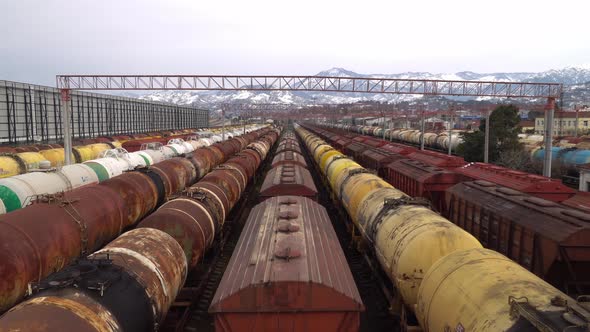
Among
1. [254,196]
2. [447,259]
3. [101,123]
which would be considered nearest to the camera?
[447,259]

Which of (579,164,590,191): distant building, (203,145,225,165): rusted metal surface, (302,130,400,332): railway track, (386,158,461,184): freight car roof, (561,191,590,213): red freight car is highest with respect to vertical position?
(386,158,461,184): freight car roof

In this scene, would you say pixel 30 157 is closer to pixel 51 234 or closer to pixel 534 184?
pixel 51 234

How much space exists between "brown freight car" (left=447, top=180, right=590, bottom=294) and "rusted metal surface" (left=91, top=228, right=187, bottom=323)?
842 centimetres

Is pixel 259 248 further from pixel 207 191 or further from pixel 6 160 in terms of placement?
pixel 6 160

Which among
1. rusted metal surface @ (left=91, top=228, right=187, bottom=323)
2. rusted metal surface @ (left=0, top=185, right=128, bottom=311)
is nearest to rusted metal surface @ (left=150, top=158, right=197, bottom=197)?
rusted metal surface @ (left=0, top=185, right=128, bottom=311)

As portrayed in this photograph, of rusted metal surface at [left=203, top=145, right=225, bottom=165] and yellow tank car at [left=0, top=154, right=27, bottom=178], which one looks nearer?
yellow tank car at [left=0, top=154, right=27, bottom=178]

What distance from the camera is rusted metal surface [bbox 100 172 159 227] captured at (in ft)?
52.3

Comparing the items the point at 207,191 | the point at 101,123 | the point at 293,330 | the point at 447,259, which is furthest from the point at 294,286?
the point at 101,123

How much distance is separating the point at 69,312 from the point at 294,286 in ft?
11.1

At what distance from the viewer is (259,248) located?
8.77m

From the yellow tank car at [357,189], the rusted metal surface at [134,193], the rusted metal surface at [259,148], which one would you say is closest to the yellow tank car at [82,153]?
the rusted metal surface at [259,148]

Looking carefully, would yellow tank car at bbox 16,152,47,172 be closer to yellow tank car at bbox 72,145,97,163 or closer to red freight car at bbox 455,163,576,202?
yellow tank car at bbox 72,145,97,163

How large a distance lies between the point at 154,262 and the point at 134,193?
846 centimetres

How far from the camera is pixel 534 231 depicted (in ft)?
32.4
